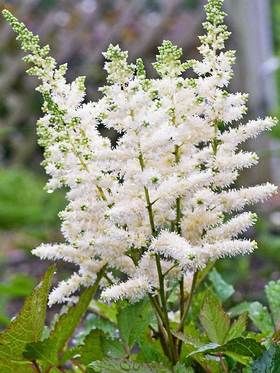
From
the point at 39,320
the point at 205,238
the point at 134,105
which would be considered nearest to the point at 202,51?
the point at 134,105

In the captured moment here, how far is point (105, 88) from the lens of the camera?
1.37 m

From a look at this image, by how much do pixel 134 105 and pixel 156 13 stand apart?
22.4 feet

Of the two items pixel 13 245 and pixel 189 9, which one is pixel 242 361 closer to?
pixel 13 245

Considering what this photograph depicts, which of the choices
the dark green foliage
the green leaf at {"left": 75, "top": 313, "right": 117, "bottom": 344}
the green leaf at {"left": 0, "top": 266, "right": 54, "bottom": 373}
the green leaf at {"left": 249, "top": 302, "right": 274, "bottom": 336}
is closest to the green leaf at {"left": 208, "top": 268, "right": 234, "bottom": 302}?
the green leaf at {"left": 249, "top": 302, "right": 274, "bottom": 336}

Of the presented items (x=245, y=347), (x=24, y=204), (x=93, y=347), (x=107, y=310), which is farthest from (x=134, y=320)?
(x=24, y=204)

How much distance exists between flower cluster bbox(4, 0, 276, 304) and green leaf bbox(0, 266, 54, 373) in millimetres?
96

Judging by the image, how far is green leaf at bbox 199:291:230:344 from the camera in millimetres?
1525

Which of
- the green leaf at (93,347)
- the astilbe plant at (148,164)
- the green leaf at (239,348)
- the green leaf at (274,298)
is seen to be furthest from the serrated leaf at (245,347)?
the green leaf at (274,298)

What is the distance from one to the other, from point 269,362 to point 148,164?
1.11 feet

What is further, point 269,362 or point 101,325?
point 101,325

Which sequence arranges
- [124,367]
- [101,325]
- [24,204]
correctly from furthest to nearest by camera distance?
1. [24,204]
2. [101,325]
3. [124,367]

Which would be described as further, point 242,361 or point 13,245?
point 13,245

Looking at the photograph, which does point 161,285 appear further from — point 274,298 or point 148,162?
point 274,298

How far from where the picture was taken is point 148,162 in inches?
55.1
